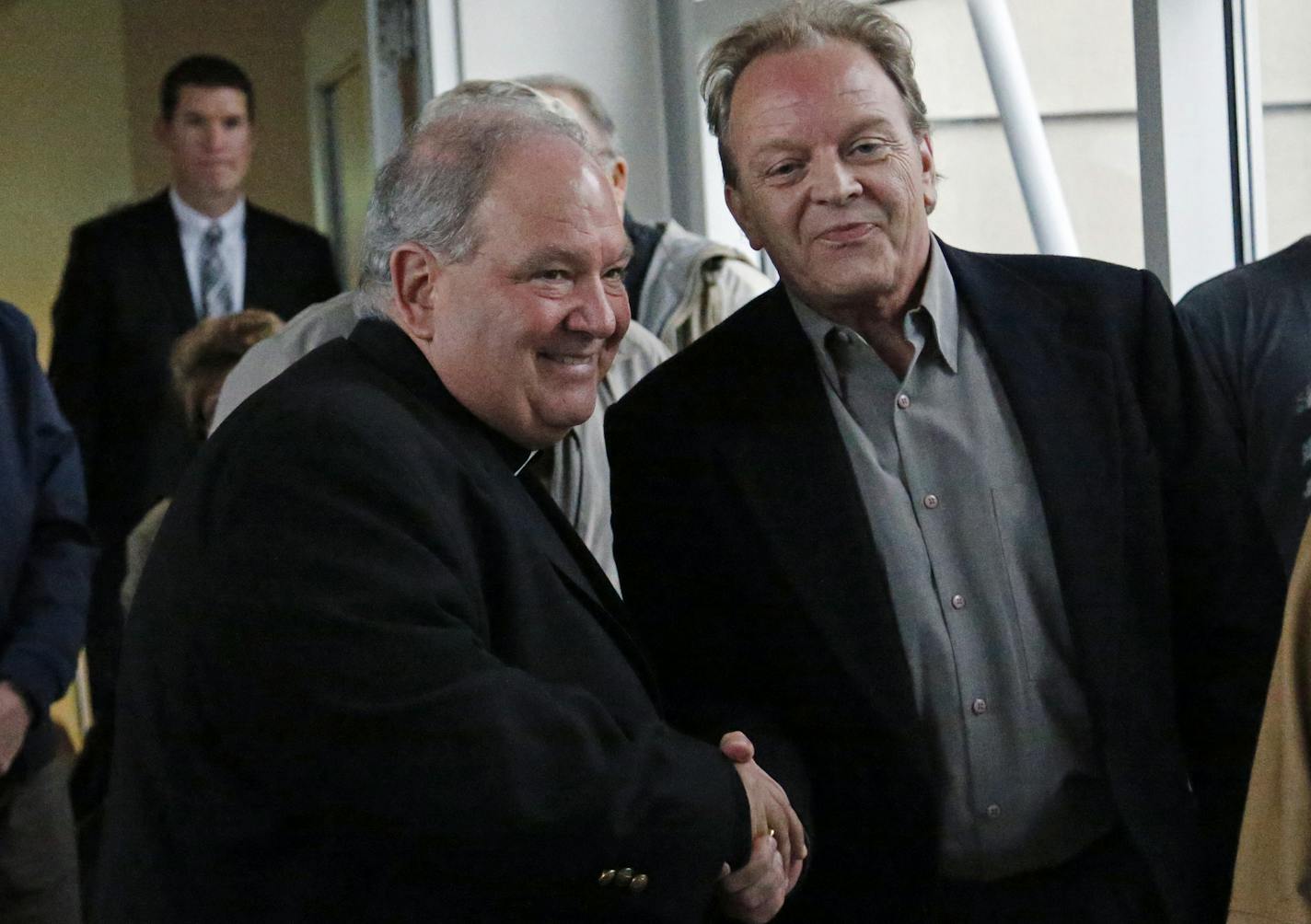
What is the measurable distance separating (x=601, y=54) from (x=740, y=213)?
8.57 feet

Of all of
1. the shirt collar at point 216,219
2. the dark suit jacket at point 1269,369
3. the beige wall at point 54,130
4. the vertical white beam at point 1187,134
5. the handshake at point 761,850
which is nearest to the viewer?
the handshake at point 761,850

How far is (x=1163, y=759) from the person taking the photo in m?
1.79

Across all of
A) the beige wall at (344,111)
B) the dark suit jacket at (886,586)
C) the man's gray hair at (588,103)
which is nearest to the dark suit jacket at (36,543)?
the man's gray hair at (588,103)

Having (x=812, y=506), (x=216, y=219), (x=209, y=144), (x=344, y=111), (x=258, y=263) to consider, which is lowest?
(x=812, y=506)

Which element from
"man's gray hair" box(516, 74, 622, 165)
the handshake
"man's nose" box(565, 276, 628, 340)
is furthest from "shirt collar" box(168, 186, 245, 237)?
the handshake

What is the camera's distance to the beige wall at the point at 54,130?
4.95 metres

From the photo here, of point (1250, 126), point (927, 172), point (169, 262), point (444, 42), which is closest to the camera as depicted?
point (927, 172)

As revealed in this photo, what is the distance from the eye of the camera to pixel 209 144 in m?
4.60

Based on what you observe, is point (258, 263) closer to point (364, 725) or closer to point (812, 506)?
point (812, 506)

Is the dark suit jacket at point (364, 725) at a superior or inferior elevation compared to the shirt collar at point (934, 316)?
inferior

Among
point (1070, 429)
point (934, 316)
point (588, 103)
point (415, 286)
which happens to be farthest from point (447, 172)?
point (588, 103)

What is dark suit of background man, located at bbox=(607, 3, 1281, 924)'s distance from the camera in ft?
5.85

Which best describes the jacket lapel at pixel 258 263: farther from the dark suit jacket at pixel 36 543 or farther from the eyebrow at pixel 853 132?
the eyebrow at pixel 853 132

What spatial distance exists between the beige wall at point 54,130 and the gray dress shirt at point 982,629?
3695 millimetres
